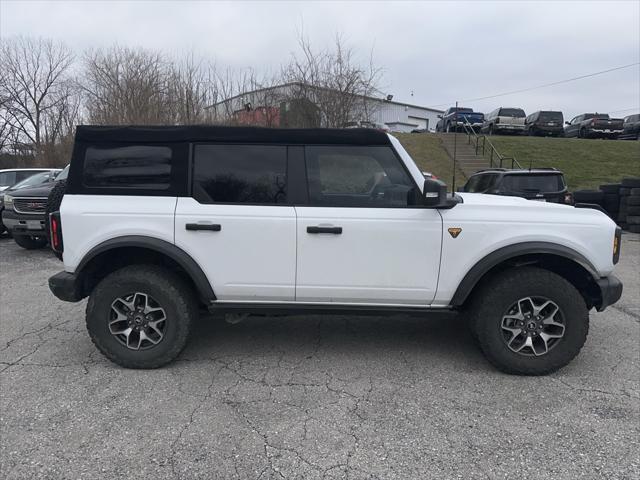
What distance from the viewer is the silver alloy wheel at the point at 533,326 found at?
11.5 ft

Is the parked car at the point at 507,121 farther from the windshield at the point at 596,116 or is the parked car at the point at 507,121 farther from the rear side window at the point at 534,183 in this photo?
the rear side window at the point at 534,183

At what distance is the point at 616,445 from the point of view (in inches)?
106

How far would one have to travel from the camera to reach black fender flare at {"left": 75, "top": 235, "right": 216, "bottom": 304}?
11.4 feet

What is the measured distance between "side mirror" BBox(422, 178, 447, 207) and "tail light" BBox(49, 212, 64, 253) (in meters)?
2.85

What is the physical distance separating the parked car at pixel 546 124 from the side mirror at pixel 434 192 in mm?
28274

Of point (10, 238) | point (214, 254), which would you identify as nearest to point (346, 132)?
point (214, 254)

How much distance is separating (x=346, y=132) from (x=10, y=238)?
35.8ft

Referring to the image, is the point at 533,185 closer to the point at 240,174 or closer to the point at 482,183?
the point at 482,183

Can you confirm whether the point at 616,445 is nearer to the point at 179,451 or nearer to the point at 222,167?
the point at 179,451

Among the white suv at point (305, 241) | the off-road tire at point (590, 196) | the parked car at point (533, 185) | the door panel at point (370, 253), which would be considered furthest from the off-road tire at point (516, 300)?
the off-road tire at point (590, 196)

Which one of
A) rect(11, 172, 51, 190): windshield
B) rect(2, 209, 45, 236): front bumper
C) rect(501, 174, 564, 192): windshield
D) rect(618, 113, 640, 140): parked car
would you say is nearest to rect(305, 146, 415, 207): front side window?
rect(501, 174, 564, 192): windshield

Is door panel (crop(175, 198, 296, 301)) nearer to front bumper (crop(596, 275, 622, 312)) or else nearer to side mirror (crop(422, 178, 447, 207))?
side mirror (crop(422, 178, 447, 207))

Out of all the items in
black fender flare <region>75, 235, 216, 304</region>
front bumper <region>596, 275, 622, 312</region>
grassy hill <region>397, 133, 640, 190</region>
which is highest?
grassy hill <region>397, 133, 640, 190</region>

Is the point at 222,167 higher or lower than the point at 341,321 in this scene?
higher
